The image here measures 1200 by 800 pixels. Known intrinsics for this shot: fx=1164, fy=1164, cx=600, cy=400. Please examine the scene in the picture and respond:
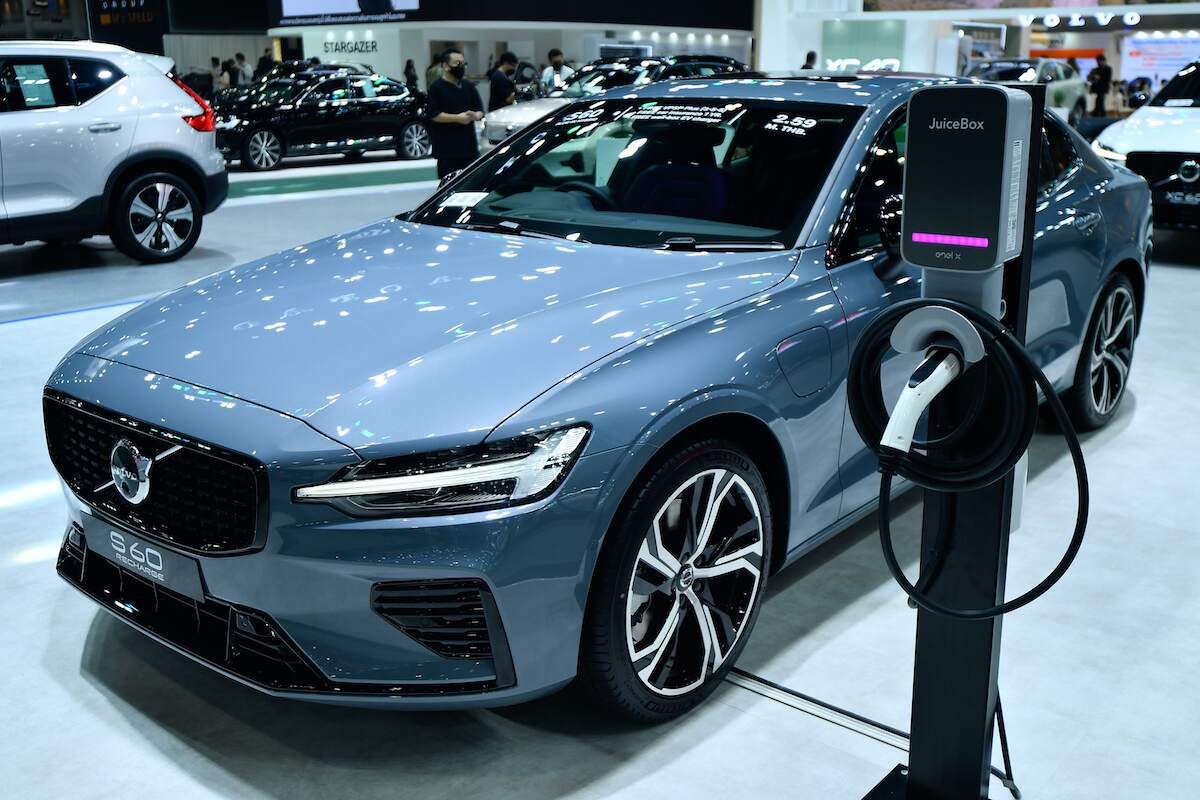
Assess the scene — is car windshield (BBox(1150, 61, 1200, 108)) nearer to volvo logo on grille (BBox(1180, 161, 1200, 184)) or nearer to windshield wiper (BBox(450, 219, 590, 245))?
volvo logo on grille (BBox(1180, 161, 1200, 184))

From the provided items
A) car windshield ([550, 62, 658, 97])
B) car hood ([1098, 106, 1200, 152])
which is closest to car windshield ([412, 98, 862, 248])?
car hood ([1098, 106, 1200, 152])

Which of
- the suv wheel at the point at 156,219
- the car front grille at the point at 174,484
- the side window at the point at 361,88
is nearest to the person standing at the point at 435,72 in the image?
the side window at the point at 361,88

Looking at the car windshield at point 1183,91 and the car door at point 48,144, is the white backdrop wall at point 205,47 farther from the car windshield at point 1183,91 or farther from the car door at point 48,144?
the car windshield at point 1183,91

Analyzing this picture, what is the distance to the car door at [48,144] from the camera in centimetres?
737

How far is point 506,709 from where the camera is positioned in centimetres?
266

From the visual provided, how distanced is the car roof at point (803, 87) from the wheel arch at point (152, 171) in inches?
204

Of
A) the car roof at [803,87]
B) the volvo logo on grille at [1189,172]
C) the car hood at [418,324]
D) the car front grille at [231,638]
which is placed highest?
the car roof at [803,87]

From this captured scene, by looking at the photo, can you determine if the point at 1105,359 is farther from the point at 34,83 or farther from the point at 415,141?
the point at 415,141

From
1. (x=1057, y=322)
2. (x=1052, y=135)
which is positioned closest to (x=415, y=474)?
(x=1057, y=322)

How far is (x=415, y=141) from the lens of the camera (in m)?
16.8

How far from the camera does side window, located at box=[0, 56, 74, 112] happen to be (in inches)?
292

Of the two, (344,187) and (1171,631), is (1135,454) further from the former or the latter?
(344,187)

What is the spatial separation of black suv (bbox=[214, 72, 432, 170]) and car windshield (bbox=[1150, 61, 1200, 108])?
10230 mm

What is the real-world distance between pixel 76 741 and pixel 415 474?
3.63 ft
